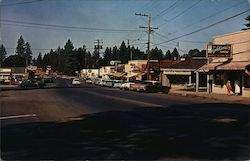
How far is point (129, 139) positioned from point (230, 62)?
101 ft

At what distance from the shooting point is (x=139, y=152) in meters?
9.64

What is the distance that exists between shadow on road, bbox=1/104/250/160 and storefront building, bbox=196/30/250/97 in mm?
21119

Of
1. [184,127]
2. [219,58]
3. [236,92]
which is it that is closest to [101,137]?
[184,127]

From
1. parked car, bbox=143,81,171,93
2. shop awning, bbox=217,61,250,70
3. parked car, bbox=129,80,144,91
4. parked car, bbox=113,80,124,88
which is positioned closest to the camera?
shop awning, bbox=217,61,250,70

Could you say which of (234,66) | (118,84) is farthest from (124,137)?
(118,84)

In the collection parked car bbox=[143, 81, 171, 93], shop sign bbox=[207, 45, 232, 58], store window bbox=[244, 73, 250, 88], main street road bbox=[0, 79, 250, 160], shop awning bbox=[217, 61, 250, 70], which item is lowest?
main street road bbox=[0, 79, 250, 160]

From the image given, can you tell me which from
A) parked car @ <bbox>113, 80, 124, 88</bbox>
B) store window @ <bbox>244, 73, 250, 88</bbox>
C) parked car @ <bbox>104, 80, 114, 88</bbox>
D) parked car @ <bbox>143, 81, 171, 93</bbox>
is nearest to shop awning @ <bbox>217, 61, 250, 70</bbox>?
store window @ <bbox>244, 73, 250, 88</bbox>

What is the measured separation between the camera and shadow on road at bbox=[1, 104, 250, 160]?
30.9 ft

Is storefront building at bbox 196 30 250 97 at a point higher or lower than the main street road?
higher

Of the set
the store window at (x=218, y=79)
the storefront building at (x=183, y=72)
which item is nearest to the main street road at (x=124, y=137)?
the store window at (x=218, y=79)

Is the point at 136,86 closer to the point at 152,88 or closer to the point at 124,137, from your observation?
the point at 152,88

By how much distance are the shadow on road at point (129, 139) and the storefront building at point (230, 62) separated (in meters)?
21.1

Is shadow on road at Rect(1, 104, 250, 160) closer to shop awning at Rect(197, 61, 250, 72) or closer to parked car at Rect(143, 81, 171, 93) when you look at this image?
shop awning at Rect(197, 61, 250, 72)

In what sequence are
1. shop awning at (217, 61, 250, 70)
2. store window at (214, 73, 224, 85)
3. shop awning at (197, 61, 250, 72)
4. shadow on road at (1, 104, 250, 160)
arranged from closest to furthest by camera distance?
shadow on road at (1, 104, 250, 160) < shop awning at (217, 61, 250, 70) < shop awning at (197, 61, 250, 72) < store window at (214, 73, 224, 85)
